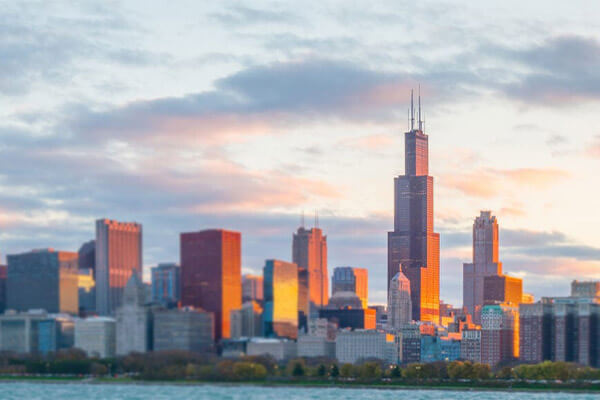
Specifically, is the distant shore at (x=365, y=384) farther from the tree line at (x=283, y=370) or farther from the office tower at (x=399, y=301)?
the office tower at (x=399, y=301)

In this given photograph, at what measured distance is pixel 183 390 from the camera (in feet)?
493

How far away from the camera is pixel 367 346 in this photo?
164500 mm

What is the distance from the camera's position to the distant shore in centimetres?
11600

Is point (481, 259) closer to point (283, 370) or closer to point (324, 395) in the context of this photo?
point (324, 395)

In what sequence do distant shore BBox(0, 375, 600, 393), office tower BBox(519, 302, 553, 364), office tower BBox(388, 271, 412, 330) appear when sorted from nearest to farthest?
office tower BBox(388, 271, 412, 330)
office tower BBox(519, 302, 553, 364)
distant shore BBox(0, 375, 600, 393)

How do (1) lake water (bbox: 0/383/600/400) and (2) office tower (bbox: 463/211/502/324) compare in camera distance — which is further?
(1) lake water (bbox: 0/383/600/400)

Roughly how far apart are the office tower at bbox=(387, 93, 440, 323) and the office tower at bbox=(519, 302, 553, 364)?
1679cm

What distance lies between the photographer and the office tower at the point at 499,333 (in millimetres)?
91688

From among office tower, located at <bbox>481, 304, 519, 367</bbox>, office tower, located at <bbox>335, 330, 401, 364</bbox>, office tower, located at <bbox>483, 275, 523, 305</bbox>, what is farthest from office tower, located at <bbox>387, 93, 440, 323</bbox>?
office tower, located at <bbox>335, 330, 401, 364</bbox>

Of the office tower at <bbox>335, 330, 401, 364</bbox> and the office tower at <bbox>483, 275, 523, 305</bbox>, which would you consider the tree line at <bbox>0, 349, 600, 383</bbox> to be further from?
the office tower at <bbox>483, 275, 523, 305</bbox>

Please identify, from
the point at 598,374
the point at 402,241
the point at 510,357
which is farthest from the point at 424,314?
the point at 598,374

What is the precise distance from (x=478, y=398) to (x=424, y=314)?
24.1 meters

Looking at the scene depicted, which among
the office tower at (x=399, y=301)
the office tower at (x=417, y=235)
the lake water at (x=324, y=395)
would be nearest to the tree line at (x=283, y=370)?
the lake water at (x=324, y=395)

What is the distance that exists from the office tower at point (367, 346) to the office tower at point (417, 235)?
65.1 ft
